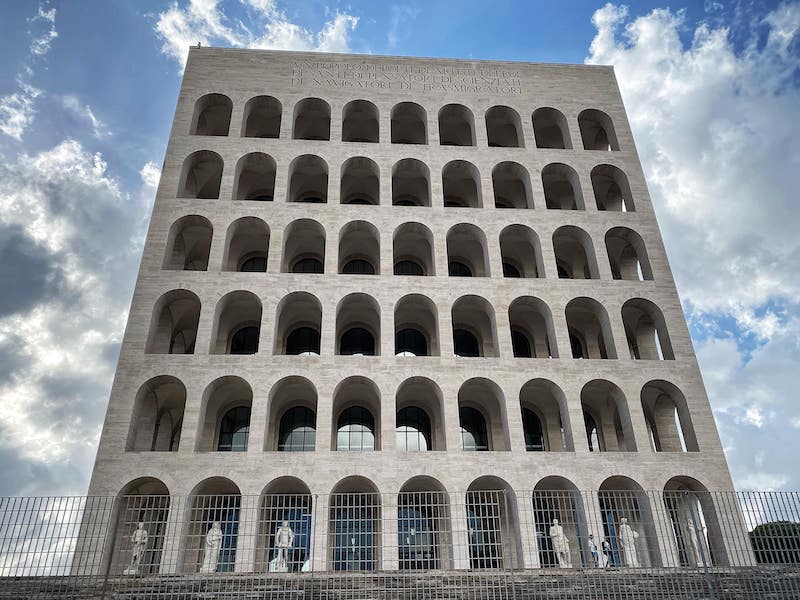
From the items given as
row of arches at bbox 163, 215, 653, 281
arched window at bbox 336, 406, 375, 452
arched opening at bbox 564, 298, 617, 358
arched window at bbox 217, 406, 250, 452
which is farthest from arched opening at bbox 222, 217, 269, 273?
arched opening at bbox 564, 298, 617, 358

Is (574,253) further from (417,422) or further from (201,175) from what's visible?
(201,175)

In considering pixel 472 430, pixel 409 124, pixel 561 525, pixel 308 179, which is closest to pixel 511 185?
pixel 409 124

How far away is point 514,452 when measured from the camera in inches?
968

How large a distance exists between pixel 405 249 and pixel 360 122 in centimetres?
726

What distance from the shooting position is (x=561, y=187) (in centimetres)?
3409

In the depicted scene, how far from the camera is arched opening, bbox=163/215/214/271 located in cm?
2873

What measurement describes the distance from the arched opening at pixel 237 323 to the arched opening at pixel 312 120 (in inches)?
345

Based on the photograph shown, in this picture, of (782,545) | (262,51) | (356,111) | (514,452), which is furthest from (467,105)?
(782,545)

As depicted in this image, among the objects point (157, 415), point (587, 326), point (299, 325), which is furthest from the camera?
point (587, 326)

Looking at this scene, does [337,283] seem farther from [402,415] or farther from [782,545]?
[782,545]

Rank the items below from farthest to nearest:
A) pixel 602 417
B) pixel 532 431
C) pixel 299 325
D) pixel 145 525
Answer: pixel 299 325 → pixel 532 431 → pixel 602 417 → pixel 145 525

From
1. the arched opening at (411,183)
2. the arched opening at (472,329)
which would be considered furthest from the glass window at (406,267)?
the arched opening at (472,329)

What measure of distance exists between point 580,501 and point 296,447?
11.7 metres

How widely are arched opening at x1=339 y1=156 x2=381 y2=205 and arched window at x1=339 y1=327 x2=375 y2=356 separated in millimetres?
6402
